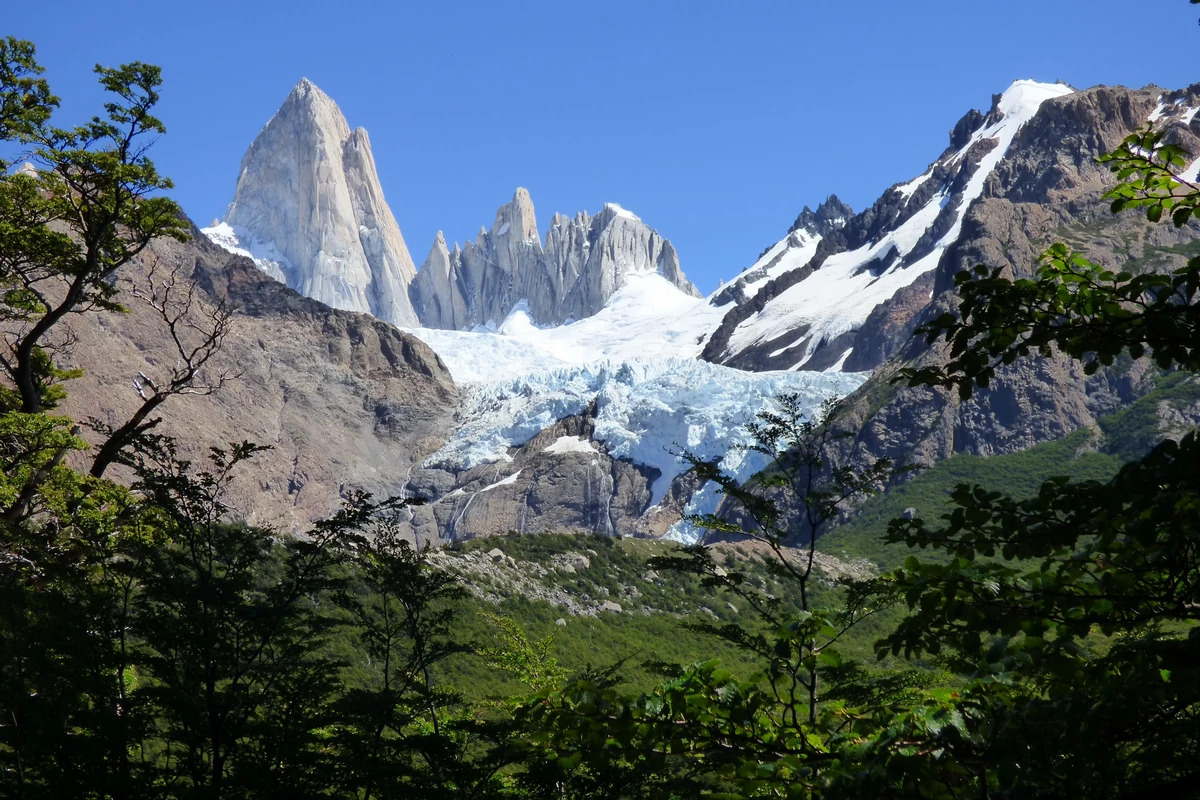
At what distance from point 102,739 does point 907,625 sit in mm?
10432

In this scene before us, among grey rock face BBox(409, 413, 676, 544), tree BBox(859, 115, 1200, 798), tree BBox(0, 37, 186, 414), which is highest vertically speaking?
grey rock face BBox(409, 413, 676, 544)

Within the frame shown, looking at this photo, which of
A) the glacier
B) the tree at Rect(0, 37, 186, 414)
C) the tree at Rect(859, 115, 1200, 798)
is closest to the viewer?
the tree at Rect(859, 115, 1200, 798)

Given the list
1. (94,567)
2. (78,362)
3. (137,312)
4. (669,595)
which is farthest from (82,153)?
(137,312)

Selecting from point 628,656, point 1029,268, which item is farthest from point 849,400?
point 628,656

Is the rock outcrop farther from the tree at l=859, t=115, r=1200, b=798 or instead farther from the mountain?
the tree at l=859, t=115, r=1200, b=798

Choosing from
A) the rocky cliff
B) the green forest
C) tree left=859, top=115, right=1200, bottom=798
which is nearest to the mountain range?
the rocky cliff

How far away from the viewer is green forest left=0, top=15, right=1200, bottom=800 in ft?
13.5

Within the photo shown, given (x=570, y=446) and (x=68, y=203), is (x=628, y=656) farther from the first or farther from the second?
(x=570, y=446)

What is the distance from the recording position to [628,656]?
59.3 ft

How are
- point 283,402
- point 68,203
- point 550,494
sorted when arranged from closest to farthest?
point 68,203, point 550,494, point 283,402

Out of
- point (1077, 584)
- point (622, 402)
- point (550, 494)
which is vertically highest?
point (622, 402)

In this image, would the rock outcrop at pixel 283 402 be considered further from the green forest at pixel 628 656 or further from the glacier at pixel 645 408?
the green forest at pixel 628 656

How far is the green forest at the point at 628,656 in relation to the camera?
13.5 ft

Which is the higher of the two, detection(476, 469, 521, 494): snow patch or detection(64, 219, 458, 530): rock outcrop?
detection(64, 219, 458, 530): rock outcrop
